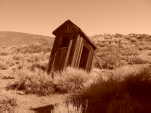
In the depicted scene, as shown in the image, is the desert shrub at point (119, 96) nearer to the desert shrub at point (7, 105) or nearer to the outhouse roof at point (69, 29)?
the desert shrub at point (7, 105)

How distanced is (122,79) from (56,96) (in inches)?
88.5

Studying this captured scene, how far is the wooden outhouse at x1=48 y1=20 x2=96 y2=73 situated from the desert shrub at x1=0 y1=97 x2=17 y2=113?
3.77m

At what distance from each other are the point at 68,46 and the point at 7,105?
4.85 metres

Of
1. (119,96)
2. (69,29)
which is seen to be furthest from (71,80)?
(119,96)

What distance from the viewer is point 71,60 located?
35.8 ft

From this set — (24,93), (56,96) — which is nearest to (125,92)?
(56,96)

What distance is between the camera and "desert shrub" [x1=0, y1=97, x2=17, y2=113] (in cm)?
669

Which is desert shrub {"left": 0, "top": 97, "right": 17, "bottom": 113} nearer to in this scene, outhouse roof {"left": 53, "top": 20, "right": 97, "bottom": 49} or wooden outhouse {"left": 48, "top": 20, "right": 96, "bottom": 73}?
wooden outhouse {"left": 48, "top": 20, "right": 96, "bottom": 73}

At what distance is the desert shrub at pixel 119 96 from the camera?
6152mm

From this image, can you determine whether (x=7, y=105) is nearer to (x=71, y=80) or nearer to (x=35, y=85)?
(x=35, y=85)

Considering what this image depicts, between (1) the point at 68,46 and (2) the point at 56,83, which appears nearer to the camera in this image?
(2) the point at 56,83

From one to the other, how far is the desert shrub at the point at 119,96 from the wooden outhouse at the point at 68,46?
9.22 feet

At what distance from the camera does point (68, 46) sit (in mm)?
11148

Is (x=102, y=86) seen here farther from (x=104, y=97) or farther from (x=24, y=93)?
(x=24, y=93)
